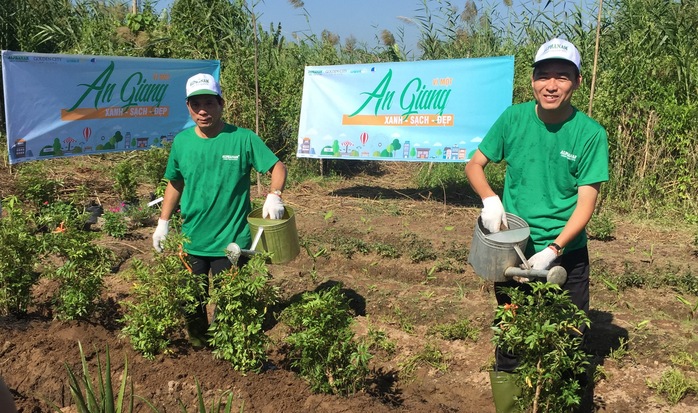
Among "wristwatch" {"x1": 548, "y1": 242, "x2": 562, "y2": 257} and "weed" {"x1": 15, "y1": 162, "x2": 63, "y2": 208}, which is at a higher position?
"wristwatch" {"x1": 548, "y1": 242, "x2": 562, "y2": 257}

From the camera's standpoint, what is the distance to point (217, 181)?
396 centimetres

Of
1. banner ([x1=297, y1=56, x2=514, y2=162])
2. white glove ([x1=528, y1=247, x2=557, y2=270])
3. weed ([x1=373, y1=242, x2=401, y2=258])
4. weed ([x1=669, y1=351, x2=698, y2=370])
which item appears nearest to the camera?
white glove ([x1=528, y1=247, x2=557, y2=270])

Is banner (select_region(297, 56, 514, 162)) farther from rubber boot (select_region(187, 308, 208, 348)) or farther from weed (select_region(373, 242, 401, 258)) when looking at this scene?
rubber boot (select_region(187, 308, 208, 348))

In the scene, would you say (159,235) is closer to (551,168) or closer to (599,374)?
(551,168)

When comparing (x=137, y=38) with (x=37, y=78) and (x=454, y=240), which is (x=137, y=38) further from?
(x=454, y=240)

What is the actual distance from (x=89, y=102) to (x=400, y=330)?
611cm

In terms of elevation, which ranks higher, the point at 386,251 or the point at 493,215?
the point at 493,215

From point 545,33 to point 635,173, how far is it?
325cm

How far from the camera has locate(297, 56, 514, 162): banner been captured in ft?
27.6

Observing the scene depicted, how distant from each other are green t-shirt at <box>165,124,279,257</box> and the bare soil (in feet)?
2.14

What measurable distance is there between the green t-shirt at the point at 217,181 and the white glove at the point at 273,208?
279 millimetres

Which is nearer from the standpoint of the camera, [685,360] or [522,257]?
[522,257]

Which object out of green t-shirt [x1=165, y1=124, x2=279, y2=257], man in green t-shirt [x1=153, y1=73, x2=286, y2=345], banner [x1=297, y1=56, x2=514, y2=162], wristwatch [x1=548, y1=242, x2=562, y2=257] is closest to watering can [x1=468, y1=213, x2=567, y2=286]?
wristwatch [x1=548, y1=242, x2=562, y2=257]

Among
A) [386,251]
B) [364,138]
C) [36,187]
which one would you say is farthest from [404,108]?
[36,187]
